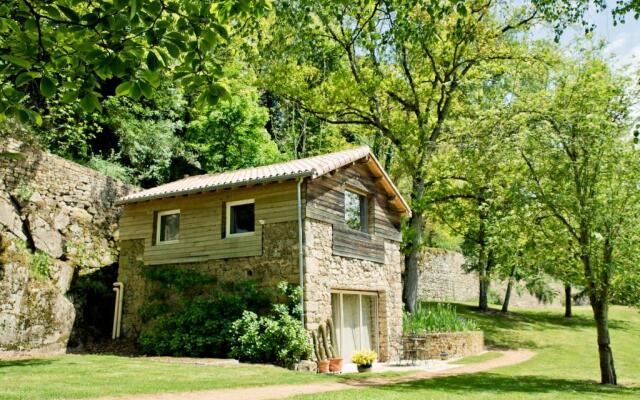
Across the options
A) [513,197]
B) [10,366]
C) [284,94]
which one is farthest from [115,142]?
[513,197]

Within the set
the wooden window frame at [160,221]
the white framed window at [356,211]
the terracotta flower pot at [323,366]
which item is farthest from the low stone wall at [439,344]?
the wooden window frame at [160,221]

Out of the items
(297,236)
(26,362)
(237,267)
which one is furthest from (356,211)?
(26,362)

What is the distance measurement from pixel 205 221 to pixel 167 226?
1.71 meters

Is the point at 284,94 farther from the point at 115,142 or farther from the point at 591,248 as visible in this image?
the point at 591,248

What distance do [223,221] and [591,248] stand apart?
9528 mm

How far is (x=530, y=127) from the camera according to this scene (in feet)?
48.6

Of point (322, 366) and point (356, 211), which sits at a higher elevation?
point (356, 211)

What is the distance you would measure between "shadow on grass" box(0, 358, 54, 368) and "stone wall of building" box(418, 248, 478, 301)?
2339 cm

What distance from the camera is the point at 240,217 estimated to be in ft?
50.3

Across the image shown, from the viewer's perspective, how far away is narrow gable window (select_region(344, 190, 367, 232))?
1675 cm

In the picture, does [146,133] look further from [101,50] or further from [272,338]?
[101,50]

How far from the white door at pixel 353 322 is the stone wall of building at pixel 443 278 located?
15.4 metres

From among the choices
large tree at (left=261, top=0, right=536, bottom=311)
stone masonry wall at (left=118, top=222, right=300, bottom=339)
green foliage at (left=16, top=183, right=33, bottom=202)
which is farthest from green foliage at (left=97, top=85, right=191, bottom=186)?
stone masonry wall at (left=118, top=222, right=300, bottom=339)

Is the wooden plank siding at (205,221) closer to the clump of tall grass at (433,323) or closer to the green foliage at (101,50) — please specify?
the clump of tall grass at (433,323)
